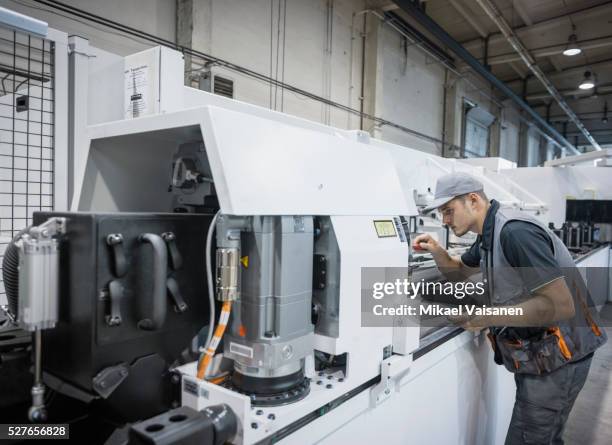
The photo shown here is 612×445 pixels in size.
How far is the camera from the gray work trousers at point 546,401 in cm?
144

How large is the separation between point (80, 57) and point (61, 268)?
785 millimetres

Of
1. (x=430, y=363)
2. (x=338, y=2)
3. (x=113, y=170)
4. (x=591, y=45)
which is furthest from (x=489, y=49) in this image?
(x=113, y=170)

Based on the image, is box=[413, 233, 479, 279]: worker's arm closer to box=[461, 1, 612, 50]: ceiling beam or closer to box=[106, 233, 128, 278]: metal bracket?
box=[106, 233, 128, 278]: metal bracket

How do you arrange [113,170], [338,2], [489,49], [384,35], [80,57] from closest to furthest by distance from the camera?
[113,170], [80,57], [338,2], [384,35], [489,49]

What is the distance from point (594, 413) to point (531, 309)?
1.89 meters

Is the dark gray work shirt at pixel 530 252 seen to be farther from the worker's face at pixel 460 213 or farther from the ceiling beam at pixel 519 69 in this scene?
the ceiling beam at pixel 519 69

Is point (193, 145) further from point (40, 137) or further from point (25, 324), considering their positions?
Result: point (40, 137)

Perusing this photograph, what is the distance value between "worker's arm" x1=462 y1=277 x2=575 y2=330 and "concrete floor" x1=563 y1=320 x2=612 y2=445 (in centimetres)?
144

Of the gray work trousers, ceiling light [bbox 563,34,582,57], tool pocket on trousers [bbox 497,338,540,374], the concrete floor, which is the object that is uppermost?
ceiling light [bbox 563,34,582,57]

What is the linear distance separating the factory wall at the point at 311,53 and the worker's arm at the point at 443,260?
2076 mm

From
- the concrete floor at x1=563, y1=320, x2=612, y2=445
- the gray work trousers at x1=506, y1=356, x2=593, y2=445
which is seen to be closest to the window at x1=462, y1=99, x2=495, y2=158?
the concrete floor at x1=563, y1=320, x2=612, y2=445

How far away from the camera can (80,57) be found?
1220 mm

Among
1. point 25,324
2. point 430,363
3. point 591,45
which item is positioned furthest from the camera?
point 591,45

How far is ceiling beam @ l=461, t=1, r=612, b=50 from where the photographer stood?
463 cm
